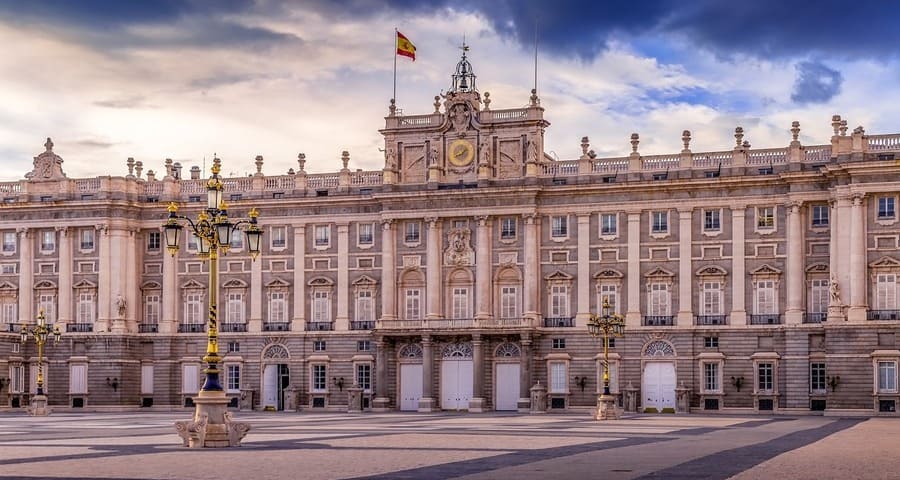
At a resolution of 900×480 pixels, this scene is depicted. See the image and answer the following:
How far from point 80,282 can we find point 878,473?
7017 centimetres

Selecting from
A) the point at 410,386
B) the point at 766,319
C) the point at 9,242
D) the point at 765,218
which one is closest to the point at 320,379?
the point at 410,386

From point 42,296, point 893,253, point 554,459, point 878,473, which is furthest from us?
point 42,296

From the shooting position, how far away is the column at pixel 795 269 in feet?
258

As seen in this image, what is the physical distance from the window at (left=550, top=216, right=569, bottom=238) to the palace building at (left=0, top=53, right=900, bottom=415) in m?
0.13

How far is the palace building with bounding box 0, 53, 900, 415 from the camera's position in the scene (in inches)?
3078

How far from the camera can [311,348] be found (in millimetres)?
88188

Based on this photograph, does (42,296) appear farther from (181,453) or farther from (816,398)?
(181,453)

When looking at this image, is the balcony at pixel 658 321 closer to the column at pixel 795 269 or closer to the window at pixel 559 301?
the window at pixel 559 301

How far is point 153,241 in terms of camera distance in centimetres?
9169

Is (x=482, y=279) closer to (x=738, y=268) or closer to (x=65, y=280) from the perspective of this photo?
(x=738, y=268)

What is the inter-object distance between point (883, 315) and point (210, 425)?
1912 inches

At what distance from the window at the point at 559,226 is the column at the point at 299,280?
49.9ft

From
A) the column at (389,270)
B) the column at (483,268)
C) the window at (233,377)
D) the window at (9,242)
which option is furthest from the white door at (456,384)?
the window at (9,242)

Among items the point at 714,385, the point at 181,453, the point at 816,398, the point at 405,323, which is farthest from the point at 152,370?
the point at 181,453
